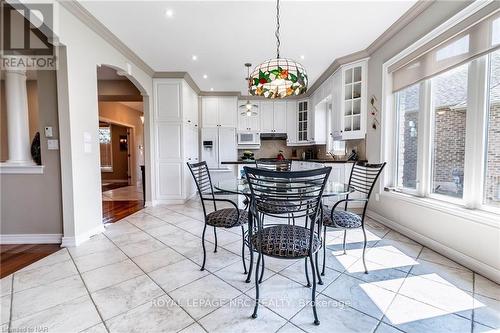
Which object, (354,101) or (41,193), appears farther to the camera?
(354,101)

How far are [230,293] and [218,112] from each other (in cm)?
491

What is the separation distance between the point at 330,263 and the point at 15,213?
3.56 meters

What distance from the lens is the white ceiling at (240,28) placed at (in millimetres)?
2500

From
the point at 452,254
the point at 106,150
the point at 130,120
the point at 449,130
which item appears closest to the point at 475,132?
the point at 449,130

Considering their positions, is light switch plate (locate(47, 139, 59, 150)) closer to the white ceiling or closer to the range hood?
the white ceiling

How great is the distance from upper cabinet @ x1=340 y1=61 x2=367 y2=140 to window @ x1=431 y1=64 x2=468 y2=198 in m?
1.18

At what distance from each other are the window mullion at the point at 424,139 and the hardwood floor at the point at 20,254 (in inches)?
167

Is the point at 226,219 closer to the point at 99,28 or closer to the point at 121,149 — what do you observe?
the point at 99,28

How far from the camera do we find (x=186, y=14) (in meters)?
2.64

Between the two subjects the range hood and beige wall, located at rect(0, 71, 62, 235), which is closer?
beige wall, located at rect(0, 71, 62, 235)

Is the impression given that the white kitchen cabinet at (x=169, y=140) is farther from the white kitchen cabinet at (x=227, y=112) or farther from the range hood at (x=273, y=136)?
the range hood at (x=273, y=136)

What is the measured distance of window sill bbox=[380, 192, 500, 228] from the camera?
1.84 m

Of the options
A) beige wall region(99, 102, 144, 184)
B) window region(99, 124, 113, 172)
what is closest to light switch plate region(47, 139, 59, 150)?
beige wall region(99, 102, 144, 184)

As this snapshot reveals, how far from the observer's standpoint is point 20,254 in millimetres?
2371
